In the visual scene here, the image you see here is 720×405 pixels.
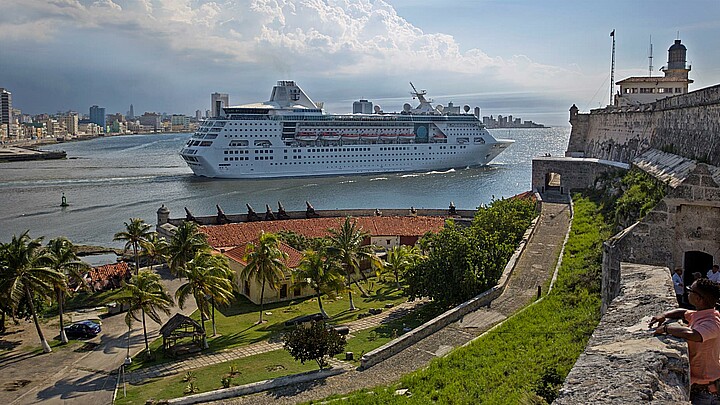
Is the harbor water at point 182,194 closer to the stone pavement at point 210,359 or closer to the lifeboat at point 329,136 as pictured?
the lifeboat at point 329,136

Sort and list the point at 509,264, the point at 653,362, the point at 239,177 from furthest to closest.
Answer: the point at 239,177, the point at 509,264, the point at 653,362

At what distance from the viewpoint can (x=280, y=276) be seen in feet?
62.1

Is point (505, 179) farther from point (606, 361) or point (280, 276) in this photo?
point (606, 361)

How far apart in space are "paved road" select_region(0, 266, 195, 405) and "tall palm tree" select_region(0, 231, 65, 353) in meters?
0.85

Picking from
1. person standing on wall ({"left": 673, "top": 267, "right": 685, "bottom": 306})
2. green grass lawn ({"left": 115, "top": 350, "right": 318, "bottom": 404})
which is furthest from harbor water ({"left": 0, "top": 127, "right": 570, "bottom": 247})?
person standing on wall ({"left": 673, "top": 267, "right": 685, "bottom": 306})

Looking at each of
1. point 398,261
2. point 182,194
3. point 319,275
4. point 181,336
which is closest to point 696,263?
point 319,275

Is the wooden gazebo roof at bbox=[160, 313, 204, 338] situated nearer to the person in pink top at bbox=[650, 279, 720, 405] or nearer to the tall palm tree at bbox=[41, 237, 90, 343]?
the tall palm tree at bbox=[41, 237, 90, 343]

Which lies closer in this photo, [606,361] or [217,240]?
[606,361]

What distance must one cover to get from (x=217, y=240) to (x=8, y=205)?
29997 millimetres

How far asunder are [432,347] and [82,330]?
11637 millimetres

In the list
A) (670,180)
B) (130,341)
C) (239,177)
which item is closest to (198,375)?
(130,341)

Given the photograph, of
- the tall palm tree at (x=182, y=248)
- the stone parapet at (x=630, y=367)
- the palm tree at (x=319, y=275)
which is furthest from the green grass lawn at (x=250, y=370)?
the stone parapet at (x=630, y=367)

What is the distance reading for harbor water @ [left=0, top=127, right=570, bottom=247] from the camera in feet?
137

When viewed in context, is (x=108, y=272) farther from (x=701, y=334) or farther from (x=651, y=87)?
(x=651, y=87)
